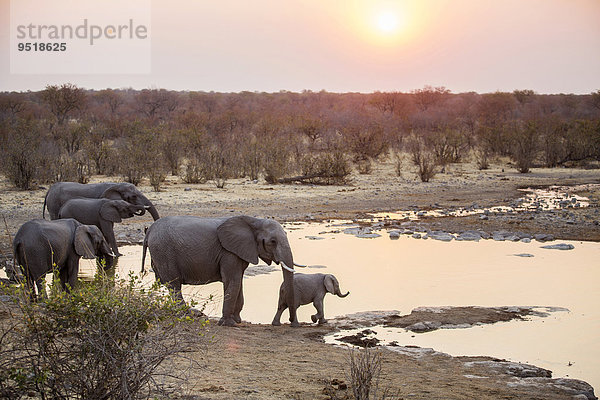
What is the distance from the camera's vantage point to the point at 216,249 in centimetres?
826

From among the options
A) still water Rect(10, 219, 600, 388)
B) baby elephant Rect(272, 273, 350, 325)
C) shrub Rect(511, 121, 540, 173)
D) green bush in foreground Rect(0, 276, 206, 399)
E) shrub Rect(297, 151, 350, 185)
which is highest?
shrub Rect(511, 121, 540, 173)

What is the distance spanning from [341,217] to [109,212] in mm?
6926

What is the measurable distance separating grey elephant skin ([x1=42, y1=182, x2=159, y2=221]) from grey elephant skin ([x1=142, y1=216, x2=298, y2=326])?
16.6ft

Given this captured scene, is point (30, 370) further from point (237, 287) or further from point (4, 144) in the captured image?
point (4, 144)

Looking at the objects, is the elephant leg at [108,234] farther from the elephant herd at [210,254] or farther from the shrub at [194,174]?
the shrub at [194,174]

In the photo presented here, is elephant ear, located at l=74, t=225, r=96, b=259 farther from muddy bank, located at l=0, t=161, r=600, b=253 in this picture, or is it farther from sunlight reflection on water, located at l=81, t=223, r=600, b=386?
muddy bank, located at l=0, t=161, r=600, b=253

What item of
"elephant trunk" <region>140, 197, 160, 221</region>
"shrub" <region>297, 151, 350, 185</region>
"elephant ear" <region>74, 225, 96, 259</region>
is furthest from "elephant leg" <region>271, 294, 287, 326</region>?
"shrub" <region>297, 151, 350, 185</region>

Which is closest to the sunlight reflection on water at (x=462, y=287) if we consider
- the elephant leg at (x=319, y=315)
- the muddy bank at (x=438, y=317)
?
the muddy bank at (x=438, y=317)

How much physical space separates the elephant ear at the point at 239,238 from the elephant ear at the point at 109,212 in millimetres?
4808

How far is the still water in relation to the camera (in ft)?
24.4

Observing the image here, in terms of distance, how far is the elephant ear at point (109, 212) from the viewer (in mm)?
12273

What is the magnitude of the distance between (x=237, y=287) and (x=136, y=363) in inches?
147

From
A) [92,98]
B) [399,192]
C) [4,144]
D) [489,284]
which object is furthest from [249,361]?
[92,98]

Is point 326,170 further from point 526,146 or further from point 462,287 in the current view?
point 462,287
